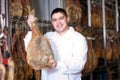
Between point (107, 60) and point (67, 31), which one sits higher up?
point (67, 31)

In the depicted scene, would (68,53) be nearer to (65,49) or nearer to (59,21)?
(65,49)

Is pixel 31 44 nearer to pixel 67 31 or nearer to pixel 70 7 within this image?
pixel 67 31

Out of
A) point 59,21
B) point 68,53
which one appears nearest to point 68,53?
point 68,53

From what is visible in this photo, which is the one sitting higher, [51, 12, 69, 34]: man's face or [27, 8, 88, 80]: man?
[51, 12, 69, 34]: man's face

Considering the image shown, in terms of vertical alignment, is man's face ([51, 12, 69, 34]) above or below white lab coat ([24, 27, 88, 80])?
above

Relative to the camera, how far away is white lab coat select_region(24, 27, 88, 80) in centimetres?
185

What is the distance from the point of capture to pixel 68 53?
1952 millimetres

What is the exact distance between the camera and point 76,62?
5.96 ft

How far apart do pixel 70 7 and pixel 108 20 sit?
929 millimetres

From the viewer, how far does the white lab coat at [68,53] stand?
73.1 inches

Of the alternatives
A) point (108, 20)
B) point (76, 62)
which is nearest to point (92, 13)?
point (108, 20)

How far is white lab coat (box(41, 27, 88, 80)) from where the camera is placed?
6.09ft

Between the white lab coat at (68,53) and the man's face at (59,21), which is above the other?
the man's face at (59,21)

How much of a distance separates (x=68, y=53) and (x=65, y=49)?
0.04 meters
